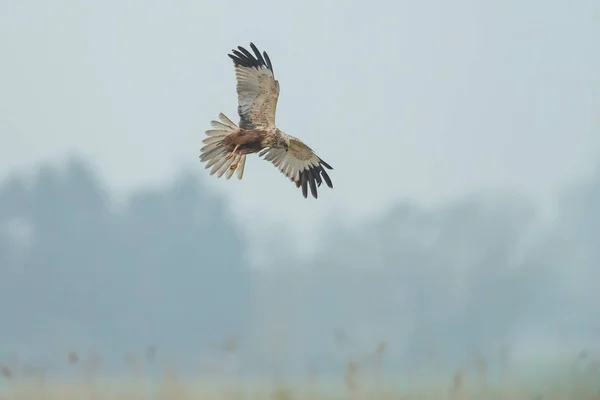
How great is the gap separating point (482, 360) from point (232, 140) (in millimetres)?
3559

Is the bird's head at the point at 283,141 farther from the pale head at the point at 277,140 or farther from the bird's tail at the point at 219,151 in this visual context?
the bird's tail at the point at 219,151

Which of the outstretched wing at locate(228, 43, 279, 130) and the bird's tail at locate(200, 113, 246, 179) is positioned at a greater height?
the outstretched wing at locate(228, 43, 279, 130)

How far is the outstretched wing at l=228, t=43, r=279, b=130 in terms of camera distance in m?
9.51

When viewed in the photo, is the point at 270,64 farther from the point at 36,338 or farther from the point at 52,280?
the point at 52,280

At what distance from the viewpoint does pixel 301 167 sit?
10.1 metres

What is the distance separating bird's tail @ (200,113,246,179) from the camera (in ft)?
30.7

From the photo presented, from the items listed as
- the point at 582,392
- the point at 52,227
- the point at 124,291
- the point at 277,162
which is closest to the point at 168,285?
the point at 124,291

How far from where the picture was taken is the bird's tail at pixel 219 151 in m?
9.37

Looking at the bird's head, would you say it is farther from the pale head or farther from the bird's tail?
the bird's tail

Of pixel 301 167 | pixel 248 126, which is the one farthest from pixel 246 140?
pixel 301 167

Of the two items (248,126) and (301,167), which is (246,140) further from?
(301,167)

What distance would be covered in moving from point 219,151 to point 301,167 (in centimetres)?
93

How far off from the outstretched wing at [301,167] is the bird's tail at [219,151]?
618 millimetres

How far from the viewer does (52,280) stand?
23156mm
